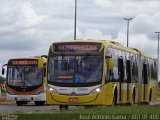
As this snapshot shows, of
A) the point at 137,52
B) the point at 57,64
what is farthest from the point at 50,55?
the point at 137,52

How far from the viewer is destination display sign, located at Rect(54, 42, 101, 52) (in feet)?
94.6

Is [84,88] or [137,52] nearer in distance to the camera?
[84,88]

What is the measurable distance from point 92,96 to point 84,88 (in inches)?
19.6

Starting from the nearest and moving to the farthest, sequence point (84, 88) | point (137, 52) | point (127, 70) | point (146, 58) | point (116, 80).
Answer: point (84, 88) < point (116, 80) < point (127, 70) < point (137, 52) < point (146, 58)

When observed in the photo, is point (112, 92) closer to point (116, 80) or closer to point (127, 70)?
point (116, 80)

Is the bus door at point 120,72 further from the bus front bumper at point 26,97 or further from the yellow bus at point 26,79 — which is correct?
the bus front bumper at point 26,97

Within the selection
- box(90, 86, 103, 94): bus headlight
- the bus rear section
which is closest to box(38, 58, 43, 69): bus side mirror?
the bus rear section

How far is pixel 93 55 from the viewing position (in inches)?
1125

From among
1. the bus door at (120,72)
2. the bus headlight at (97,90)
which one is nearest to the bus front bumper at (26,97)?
the bus door at (120,72)

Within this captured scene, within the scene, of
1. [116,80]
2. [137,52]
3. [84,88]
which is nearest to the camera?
[84,88]

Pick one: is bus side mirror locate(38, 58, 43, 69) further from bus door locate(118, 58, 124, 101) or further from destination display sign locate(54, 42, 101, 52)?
destination display sign locate(54, 42, 101, 52)

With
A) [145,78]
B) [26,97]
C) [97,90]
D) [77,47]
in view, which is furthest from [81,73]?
[26,97]

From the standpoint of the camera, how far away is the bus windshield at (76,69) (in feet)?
92.6

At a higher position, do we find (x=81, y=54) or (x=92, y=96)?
(x=81, y=54)
